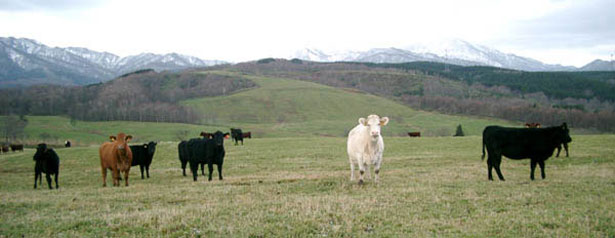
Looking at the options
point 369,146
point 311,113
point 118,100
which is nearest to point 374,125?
A: point 369,146

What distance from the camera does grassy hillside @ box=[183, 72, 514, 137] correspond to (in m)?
103

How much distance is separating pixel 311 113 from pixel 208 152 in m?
116

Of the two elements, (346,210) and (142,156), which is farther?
(142,156)

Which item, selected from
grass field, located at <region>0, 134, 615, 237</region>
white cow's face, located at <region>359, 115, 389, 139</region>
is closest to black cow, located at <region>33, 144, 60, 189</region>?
grass field, located at <region>0, 134, 615, 237</region>

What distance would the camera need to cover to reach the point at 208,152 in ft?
63.0

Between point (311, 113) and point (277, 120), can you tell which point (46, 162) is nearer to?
point (277, 120)

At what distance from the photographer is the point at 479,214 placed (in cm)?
924

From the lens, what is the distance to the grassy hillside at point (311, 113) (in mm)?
103438

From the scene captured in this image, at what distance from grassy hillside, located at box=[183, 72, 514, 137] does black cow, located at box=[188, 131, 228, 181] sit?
236 ft

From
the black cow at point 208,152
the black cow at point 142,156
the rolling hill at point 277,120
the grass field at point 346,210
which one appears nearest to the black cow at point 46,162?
the black cow at point 142,156

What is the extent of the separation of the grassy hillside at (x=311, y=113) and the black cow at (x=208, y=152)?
Result: 71.8 metres

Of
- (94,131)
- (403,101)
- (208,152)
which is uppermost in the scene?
(403,101)

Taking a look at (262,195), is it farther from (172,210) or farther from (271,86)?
(271,86)

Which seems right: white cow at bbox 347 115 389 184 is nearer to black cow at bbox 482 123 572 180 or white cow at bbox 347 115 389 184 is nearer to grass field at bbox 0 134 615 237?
grass field at bbox 0 134 615 237
